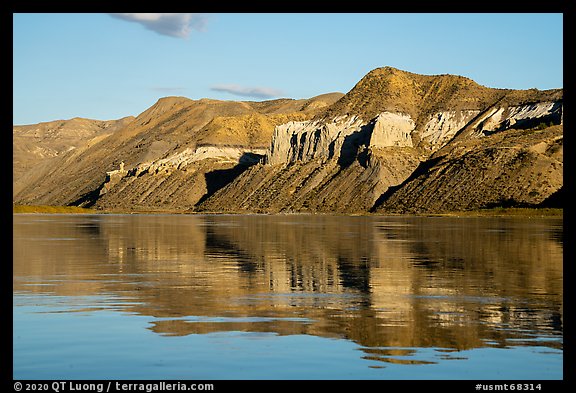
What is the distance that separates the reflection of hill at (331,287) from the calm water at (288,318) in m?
0.08

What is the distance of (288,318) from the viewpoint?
1017 inches

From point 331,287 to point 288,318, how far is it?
8822 mm

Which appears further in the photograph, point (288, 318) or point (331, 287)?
point (331, 287)

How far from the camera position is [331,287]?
34.5 meters

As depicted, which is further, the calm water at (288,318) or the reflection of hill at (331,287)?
the reflection of hill at (331,287)

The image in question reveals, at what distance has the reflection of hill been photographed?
24.1 meters

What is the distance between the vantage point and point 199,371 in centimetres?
1819

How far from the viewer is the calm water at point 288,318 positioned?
18.8m

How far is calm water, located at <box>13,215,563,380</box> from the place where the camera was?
739 inches

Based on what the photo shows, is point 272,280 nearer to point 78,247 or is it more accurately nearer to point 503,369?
point 503,369

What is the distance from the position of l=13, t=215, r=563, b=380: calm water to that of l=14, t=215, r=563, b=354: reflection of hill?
79 mm

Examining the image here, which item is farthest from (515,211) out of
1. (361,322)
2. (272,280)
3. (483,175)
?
(361,322)

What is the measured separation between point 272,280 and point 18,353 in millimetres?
18005

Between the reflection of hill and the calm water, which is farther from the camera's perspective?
the reflection of hill
